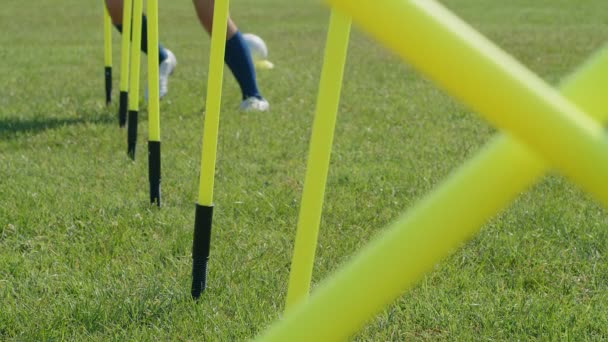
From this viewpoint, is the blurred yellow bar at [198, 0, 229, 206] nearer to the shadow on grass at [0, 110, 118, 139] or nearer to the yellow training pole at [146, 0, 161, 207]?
the yellow training pole at [146, 0, 161, 207]

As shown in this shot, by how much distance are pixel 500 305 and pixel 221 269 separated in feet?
2.93

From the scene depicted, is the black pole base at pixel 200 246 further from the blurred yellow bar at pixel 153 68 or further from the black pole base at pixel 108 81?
the black pole base at pixel 108 81

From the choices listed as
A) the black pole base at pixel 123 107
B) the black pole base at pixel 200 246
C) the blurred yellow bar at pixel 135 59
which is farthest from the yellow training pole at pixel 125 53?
the black pole base at pixel 200 246

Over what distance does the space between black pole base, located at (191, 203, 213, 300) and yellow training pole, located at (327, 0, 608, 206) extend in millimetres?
1643

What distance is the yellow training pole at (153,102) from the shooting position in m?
2.92

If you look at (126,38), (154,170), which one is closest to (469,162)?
(154,170)

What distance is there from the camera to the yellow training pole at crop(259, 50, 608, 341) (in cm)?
74

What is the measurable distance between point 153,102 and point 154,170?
0.33 m

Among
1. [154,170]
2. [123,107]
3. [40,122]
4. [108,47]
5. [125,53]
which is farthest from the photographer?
[108,47]

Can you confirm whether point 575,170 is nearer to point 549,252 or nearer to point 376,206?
point 549,252

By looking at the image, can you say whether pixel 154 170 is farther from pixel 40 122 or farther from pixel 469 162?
pixel 469 162

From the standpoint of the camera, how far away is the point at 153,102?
3055 mm

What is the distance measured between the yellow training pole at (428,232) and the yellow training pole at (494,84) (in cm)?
6

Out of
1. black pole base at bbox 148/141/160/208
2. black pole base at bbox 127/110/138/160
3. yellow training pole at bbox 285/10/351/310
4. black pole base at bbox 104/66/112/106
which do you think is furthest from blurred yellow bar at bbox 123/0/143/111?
yellow training pole at bbox 285/10/351/310
